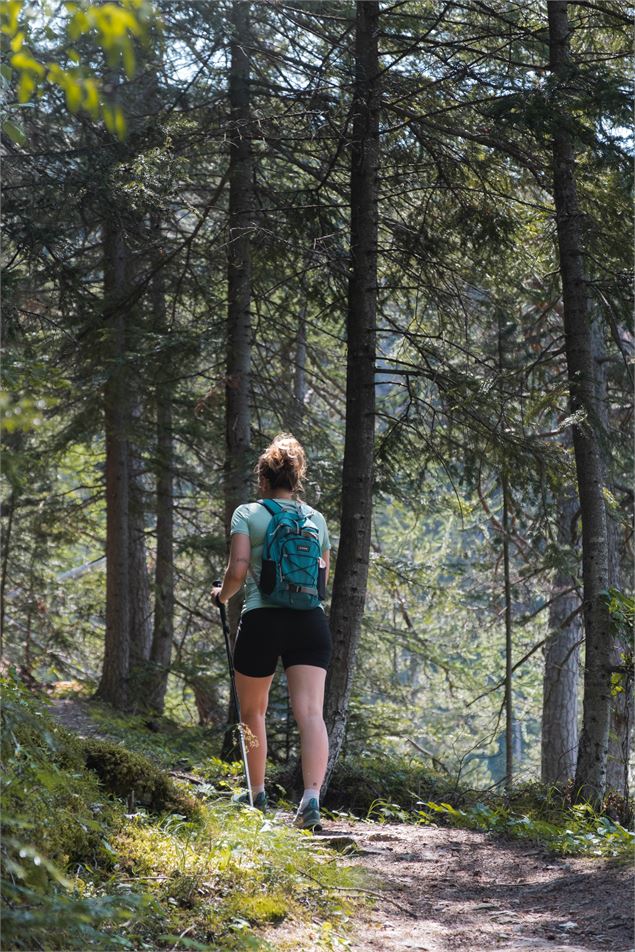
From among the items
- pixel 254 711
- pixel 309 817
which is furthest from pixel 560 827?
pixel 254 711

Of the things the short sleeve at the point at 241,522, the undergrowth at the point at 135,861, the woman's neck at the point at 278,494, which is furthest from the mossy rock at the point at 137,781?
the woman's neck at the point at 278,494

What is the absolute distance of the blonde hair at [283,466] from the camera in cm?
577

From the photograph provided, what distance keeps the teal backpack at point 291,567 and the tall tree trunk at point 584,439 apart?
8.94 feet

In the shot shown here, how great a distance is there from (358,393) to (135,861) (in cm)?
471

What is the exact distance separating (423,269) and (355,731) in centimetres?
664

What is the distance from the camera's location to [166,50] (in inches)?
379

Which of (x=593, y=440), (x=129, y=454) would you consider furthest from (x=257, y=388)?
(x=593, y=440)

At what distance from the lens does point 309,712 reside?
5.57m

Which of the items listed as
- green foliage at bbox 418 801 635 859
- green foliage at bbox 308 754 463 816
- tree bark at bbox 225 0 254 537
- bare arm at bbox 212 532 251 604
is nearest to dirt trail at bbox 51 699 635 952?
green foliage at bbox 418 801 635 859

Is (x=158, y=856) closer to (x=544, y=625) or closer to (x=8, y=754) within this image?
(x=8, y=754)

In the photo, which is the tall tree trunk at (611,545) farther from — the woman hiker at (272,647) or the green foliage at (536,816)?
the woman hiker at (272,647)

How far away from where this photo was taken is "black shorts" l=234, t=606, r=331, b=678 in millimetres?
5520

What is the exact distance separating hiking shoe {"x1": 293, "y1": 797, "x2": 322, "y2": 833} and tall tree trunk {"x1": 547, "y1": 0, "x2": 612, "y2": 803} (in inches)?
101

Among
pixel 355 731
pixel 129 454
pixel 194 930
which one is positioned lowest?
pixel 355 731
